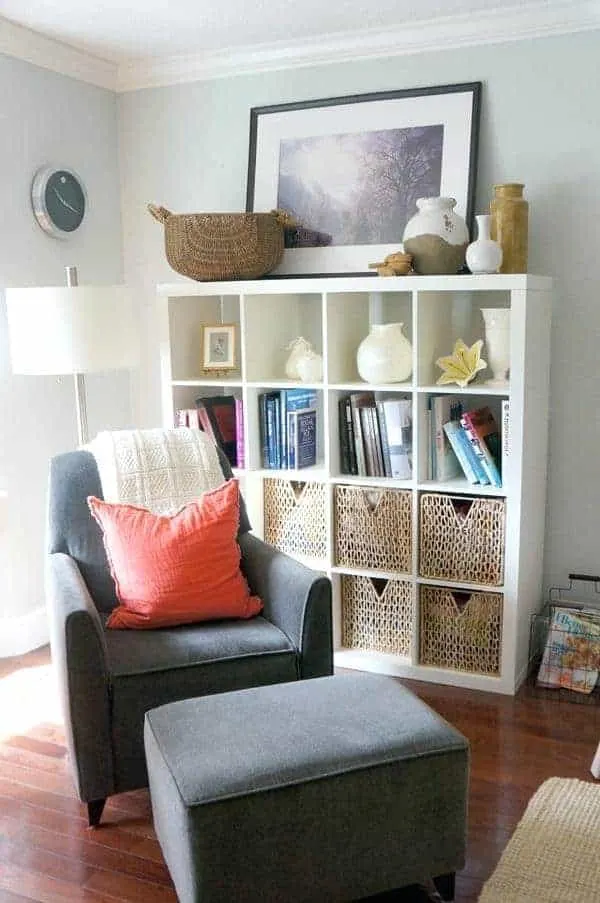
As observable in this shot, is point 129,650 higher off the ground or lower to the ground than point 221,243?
lower

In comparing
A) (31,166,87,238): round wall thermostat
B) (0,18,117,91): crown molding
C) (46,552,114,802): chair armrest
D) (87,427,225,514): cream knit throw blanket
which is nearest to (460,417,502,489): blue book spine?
(87,427,225,514): cream knit throw blanket

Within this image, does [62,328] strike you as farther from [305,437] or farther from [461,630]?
[461,630]

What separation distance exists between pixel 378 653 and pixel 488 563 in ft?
1.78

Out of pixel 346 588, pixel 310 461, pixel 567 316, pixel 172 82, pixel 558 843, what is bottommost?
pixel 558 843

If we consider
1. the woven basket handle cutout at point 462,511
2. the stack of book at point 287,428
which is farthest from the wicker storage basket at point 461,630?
the stack of book at point 287,428

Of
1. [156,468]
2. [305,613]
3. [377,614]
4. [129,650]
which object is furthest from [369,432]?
[129,650]

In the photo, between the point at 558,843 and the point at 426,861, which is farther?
Answer: the point at 558,843

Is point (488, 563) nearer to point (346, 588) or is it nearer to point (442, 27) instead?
point (346, 588)

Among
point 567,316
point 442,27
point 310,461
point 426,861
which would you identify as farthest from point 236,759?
point 442,27

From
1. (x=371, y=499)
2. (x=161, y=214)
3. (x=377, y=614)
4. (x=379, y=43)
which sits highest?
(x=379, y=43)

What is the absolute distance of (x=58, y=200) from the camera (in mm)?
3424

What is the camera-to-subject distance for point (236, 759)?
1.81 metres

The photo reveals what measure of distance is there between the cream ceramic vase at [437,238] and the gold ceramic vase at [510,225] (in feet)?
0.39

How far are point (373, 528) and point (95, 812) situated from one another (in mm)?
1339
